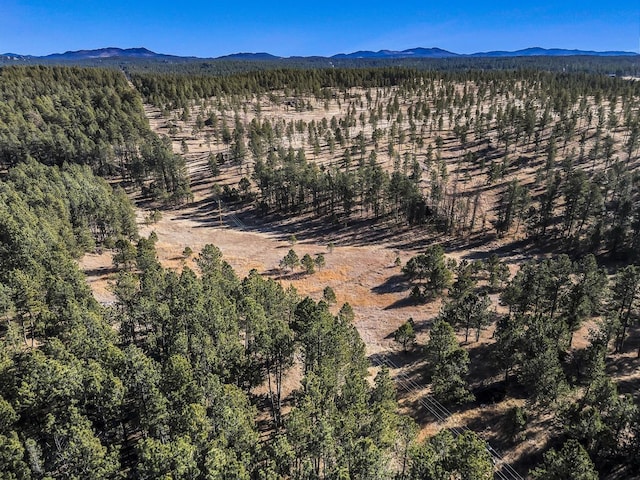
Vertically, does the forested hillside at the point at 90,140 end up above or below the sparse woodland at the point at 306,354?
above

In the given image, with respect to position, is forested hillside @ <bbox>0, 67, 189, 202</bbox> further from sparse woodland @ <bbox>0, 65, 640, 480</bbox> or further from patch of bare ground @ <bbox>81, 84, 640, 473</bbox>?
sparse woodland @ <bbox>0, 65, 640, 480</bbox>

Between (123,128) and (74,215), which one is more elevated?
(123,128)

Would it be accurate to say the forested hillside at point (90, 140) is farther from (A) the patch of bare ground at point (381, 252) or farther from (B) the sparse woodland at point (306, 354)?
(B) the sparse woodland at point (306, 354)

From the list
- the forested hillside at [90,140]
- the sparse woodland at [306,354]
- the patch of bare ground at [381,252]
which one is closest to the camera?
the sparse woodland at [306,354]

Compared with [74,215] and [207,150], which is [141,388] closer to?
[74,215]

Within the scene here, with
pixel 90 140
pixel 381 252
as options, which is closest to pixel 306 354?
pixel 381 252

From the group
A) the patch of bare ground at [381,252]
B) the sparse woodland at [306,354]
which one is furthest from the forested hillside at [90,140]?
the sparse woodland at [306,354]

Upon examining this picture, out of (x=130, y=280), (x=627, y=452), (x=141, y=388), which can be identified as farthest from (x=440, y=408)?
(x=130, y=280)

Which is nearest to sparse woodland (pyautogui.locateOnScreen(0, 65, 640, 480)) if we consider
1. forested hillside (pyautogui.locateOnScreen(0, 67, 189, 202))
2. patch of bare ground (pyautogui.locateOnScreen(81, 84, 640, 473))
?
patch of bare ground (pyautogui.locateOnScreen(81, 84, 640, 473))
